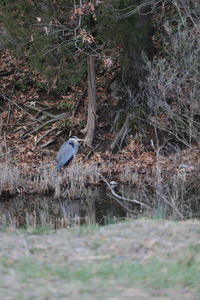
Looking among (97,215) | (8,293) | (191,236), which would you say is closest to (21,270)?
(8,293)

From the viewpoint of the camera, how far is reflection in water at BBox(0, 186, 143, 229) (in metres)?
11.4

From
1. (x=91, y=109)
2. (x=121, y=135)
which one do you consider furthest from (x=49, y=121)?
(x=121, y=135)

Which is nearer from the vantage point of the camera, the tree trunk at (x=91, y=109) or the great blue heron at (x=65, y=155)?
the great blue heron at (x=65, y=155)

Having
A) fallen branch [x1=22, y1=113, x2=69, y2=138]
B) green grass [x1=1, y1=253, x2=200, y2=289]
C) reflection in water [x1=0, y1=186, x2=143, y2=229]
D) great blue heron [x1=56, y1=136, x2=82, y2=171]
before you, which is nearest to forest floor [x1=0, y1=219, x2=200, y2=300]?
green grass [x1=1, y1=253, x2=200, y2=289]

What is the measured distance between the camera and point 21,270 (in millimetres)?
5773

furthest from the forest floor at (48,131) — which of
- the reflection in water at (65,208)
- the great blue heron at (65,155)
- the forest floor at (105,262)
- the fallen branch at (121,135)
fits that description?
the forest floor at (105,262)

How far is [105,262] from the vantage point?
5953mm

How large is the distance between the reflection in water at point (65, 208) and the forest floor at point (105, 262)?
3542 mm

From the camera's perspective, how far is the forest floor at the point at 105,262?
5.10 metres

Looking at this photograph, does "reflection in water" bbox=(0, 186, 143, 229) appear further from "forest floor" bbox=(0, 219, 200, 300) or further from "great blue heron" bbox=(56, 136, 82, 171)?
"forest floor" bbox=(0, 219, 200, 300)

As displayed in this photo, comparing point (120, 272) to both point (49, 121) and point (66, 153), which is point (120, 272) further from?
point (49, 121)

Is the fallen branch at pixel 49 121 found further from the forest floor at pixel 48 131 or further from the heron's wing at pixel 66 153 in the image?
the heron's wing at pixel 66 153

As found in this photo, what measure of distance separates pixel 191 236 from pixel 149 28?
11084 millimetres

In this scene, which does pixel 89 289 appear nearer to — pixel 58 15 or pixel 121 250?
pixel 121 250
